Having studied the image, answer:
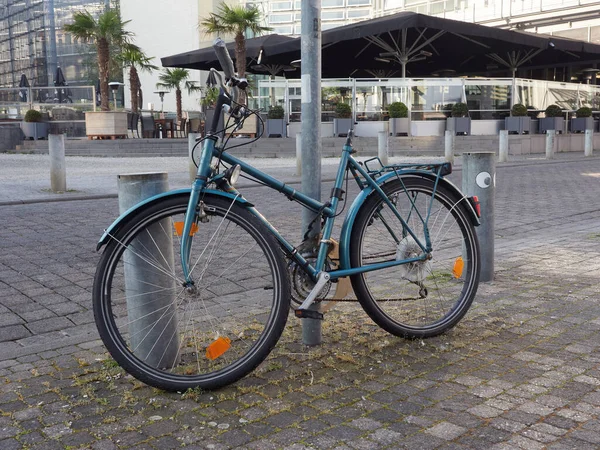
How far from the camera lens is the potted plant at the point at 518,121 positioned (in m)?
25.7

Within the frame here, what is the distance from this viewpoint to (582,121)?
27.2 metres

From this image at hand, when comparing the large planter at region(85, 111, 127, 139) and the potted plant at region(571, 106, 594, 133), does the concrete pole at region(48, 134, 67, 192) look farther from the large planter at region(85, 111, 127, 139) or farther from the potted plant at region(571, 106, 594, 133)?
the potted plant at region(571, 106, 594, 133)

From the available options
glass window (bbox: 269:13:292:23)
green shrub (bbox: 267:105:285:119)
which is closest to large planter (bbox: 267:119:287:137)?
green shrub (bbox: 267:105:285:119)

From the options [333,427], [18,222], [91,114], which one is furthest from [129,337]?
[91,114]

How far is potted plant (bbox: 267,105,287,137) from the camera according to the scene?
83.5ft

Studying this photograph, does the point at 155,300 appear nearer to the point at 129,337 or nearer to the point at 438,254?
the point at 129,337

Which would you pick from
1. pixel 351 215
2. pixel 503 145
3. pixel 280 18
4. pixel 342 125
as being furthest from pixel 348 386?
pixel 280 18

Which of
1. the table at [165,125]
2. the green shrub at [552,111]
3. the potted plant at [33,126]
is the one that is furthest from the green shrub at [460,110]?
the potted plant at [33,126]

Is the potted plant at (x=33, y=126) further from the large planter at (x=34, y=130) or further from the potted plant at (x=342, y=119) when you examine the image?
the potted plant at (x=342, y=119)

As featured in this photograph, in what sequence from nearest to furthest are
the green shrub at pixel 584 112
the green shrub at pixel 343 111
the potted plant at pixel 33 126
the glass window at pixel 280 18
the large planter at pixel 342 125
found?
the large planter at pixel 342 125
the green shrub at pixel 343 111
the potted plant at pixel 33 126
the green shrub at pixel 584 112
the glass window at pixel 280 18

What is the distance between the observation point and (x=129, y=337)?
329 cm

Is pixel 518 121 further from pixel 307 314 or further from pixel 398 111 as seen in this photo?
pixel 307 314

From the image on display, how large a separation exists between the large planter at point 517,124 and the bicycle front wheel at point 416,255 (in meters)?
22.8

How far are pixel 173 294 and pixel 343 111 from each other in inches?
879
